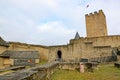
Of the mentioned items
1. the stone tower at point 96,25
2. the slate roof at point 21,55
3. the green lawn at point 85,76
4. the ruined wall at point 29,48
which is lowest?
the green lawn at point 85,76

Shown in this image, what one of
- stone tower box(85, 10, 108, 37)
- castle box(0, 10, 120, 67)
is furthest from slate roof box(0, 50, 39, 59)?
stone tower box(85, 10, 108, 37)

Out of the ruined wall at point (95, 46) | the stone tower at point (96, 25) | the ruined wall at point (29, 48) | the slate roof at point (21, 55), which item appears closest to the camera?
the ruined wall at point (95, 46)

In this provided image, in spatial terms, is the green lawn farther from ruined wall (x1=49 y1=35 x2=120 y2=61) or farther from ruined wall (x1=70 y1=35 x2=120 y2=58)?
ruined wall (x1=49 y1=35 x2=120 y2=61)

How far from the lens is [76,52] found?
31.6 metres

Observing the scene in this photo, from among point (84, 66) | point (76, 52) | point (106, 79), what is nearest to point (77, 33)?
point (76, 52)

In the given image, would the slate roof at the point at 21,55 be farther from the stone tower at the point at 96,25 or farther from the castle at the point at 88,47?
the stone tower at the point at 96,25

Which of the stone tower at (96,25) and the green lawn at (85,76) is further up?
the stone tower at (96,25)

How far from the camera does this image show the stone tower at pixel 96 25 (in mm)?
38753

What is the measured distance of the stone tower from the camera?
127ft

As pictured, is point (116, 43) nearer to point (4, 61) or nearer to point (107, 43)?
point (107, 43)

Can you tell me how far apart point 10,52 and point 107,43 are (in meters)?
19.6

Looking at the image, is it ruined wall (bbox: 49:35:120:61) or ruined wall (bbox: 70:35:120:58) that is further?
ruined wall (bbox: 49:35:120:61)

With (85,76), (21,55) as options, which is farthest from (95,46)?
(85,76)

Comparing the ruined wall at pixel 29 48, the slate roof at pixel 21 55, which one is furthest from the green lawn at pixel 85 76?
the ruined wall at pixel 29 48
